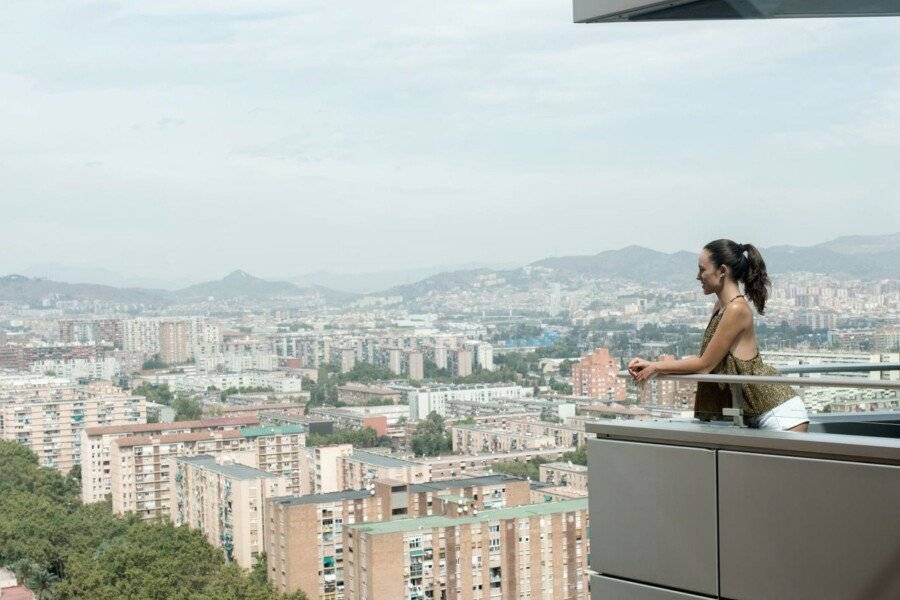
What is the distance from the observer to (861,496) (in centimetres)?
147

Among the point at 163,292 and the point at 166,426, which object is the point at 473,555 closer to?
the point at 166,426

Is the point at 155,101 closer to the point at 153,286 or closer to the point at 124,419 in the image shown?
the point at 153,286

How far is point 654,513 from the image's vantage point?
173 centimetres

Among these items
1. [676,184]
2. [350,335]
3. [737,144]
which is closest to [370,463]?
[350,335]

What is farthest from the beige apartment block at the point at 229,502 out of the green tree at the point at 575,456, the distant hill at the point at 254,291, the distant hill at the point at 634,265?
the distant hill at the point at 254,291

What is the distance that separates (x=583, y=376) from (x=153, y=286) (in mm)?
21091

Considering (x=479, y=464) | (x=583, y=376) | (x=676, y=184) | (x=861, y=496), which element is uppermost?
(x=676, y=184)

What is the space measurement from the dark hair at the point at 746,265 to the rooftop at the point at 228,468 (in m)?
17.6

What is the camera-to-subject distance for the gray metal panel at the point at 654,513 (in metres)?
1.66

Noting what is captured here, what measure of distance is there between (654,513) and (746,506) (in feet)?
0.55

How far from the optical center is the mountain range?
526cm

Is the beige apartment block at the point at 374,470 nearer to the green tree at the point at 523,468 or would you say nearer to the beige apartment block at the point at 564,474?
the green tree at the point at 523,468

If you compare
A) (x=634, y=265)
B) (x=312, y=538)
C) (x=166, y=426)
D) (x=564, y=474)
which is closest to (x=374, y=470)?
(x=564, y=474)

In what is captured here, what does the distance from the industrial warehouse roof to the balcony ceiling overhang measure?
41.5 ft
